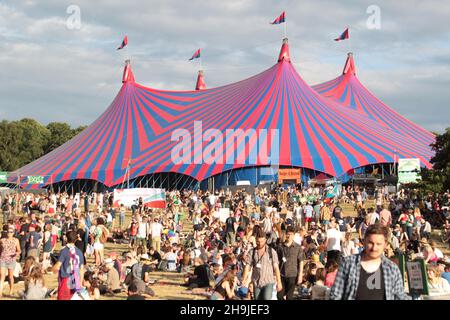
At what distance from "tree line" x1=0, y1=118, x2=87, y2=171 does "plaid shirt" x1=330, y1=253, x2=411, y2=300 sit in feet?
213

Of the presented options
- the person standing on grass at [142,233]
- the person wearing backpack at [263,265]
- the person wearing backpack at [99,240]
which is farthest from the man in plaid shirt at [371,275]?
the person standing on grass at [142,233]

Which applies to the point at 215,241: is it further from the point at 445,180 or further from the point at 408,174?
the point at 408,174

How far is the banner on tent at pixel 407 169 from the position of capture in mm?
27609

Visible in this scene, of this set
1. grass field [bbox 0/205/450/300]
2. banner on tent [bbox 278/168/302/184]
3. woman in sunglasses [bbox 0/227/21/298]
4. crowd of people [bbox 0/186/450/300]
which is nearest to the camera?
crowd of people [bbox 0/186/450/300]

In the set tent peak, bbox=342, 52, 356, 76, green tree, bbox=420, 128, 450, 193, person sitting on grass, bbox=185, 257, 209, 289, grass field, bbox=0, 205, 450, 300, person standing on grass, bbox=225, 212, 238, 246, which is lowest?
grass field, bbox=0, 205, 450, 300

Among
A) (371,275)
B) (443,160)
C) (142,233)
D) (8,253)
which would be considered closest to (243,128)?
(443,160)

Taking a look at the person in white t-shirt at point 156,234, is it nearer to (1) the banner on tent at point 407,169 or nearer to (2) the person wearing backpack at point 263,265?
(2) the person wearing backpack at point 263,265

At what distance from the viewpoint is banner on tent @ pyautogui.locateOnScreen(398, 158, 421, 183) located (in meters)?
27.6

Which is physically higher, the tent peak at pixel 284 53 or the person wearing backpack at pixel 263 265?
the tent peak at pixel 284 53

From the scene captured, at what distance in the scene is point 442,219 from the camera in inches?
755

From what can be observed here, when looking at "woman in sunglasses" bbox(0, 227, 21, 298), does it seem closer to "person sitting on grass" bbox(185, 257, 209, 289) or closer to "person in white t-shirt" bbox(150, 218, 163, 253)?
"person sitting on grass" bbox(185, 257, 209, 289)

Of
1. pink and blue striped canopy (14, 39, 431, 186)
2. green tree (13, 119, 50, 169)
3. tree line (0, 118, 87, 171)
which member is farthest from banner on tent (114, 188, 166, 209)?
green tree (13, 119, 50, 169)

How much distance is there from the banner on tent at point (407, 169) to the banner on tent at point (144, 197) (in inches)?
373
